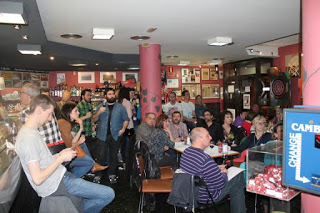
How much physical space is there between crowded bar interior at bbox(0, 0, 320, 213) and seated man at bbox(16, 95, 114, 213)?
1 centimetres

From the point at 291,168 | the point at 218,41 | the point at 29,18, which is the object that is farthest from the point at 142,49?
the point at 291,168

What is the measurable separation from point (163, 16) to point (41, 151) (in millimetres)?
2804

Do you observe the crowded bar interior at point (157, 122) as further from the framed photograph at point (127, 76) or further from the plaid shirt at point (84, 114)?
the framed photograph at point (127, 76)

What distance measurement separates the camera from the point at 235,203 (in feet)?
10.3

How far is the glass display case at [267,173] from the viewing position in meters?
2.06

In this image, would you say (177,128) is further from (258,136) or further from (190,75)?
(190,75)

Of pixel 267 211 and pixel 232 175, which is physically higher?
pixel 232 175

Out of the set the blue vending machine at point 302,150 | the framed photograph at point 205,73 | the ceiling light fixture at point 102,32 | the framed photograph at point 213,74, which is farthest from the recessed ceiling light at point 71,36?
the framed photograph at point 213,74

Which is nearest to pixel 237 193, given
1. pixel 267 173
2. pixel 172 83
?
pixel 267 173

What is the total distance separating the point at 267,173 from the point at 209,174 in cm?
74

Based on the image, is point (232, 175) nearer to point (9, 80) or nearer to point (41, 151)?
point (41, 151)

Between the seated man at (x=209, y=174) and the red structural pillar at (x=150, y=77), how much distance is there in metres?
3.26

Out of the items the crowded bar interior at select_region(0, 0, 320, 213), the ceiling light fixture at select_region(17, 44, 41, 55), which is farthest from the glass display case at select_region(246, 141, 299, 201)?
the ceiling light fixture at select_region(17, 44, 41, 55)

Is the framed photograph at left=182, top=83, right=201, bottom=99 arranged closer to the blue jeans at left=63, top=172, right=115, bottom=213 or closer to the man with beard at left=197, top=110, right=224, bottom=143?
the man with beard at left=197, top=110, right=224, bottom=143
